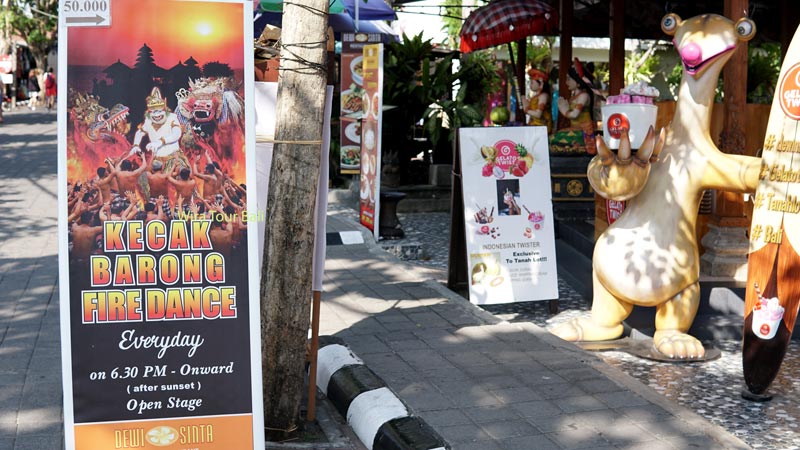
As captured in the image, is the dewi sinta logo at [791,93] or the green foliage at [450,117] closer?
the dewi sinta logo at [791,93]

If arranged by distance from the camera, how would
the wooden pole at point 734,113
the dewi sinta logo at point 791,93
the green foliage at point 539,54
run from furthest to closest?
1. the green foliage at point 539,54
2. the wooden pole at point 734,113
3. the dewi sinta logo at point 791,93

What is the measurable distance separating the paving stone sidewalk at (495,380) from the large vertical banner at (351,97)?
5.08m

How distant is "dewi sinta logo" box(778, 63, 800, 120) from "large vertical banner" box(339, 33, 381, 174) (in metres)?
7.81

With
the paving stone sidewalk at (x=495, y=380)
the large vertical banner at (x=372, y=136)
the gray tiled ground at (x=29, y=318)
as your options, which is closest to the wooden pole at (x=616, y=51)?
the large vertical banner at (x=372, y=136)

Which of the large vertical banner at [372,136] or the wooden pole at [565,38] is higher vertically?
the wooden pole at [565,38]

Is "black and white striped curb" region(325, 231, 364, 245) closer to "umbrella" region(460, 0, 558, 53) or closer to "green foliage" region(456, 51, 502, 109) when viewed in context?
"umbrella" region(460, 0, 558, 53)

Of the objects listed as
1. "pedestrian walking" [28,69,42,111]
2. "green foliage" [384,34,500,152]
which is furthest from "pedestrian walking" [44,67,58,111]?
"green foliage" [384,34,500,152]

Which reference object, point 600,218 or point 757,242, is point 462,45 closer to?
point 600,218

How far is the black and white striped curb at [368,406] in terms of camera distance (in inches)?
175

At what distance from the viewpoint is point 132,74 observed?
3.98m

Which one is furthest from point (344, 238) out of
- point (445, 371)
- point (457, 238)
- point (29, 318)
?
point (445, 371)

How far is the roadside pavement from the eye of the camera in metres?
4.73

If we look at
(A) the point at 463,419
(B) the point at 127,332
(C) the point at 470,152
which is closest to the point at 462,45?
(C) the point at 470,152

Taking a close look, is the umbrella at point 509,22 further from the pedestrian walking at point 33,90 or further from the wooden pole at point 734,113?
the pedestrian walking at point 33,90
